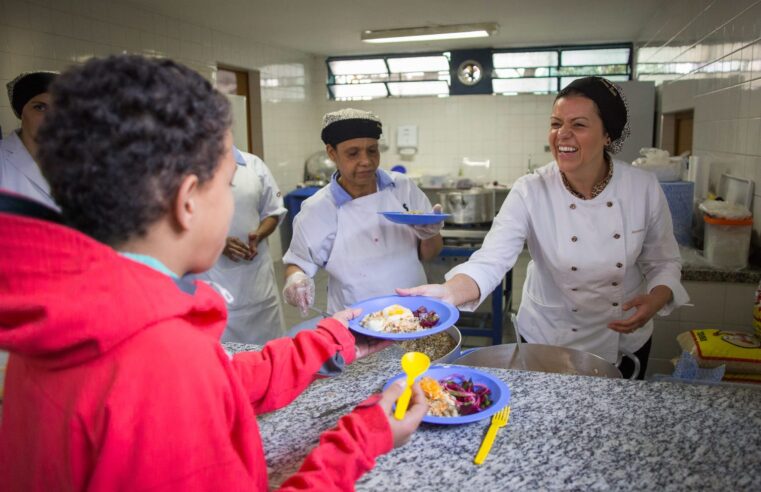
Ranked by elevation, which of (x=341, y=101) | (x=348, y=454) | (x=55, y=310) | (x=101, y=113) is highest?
(x=341, y=101)

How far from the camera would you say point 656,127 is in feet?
18.1

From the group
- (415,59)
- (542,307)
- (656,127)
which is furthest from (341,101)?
(542,307)

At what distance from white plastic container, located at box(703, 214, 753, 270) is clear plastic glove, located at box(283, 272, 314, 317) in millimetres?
2030

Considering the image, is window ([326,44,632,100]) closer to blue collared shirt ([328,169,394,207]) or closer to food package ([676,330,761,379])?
blue collared shirt ([328,169,394,207])

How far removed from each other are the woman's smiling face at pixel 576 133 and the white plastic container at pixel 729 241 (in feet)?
3.84

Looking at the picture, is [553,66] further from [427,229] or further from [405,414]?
[405,414]

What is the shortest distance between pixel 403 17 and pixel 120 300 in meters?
5.48

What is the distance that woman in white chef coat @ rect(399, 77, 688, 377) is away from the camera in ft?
6.41

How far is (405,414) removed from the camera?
0.92 m

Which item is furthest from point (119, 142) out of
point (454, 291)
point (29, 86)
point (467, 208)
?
point (467, 208)

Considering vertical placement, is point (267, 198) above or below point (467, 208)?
above

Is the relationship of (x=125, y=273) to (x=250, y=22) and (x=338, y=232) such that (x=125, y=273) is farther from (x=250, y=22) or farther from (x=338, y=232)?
(x=250, y=22)

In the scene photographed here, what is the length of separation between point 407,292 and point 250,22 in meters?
4.95

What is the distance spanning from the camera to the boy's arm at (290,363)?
1.10 meters
